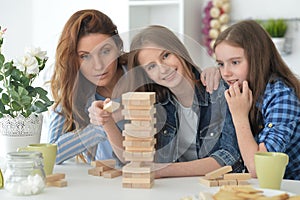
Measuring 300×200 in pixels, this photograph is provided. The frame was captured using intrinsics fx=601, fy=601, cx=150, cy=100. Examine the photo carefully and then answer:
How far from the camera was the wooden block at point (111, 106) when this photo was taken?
1.54 m

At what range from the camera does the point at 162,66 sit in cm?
161

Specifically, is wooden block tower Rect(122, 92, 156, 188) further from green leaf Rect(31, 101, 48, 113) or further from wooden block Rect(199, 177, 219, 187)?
green leaf Rect(31, 101, 48, 113)

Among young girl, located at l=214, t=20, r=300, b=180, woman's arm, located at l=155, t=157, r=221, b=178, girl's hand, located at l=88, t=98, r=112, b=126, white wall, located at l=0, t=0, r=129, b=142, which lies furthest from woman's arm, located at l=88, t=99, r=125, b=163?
white wall, located at l=0, t=0, r=129, b=142

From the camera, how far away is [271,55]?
2.07 m

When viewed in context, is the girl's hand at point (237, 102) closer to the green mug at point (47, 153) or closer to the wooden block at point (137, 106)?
the wooden block at point (137, 106)

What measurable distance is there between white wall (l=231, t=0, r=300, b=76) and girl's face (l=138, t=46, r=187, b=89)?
201 cm

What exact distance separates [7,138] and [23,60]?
24 cm

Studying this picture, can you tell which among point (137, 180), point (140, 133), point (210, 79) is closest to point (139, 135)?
point (140, 133)

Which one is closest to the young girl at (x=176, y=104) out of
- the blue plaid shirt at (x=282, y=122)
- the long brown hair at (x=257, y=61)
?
the blue plaid shirt at (x=282, y=122)

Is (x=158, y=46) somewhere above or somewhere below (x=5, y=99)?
above

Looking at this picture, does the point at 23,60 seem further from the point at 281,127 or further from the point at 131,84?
the point at 281,127

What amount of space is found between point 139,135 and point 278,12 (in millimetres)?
2277

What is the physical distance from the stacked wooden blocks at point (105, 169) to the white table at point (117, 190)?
0.05 ft

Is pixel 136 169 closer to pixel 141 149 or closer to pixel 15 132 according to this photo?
pixel 141 149
